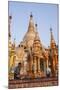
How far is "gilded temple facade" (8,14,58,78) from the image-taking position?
1789 millimetres

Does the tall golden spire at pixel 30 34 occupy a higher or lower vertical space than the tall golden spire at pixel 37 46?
higher

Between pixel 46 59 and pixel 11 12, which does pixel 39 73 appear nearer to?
pixel 46 59

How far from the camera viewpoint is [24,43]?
1.81 m

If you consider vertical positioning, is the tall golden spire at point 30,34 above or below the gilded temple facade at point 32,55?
above

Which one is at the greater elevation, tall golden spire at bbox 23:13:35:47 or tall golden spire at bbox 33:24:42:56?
tall golden spire at bbox 23:13:35:47

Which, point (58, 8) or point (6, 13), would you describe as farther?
point (58, 8)

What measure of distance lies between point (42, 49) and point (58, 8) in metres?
0.38

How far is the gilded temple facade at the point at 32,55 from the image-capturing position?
5.87ft

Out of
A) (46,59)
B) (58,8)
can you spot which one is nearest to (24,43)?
(46,59)

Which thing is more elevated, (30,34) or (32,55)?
(30,34)

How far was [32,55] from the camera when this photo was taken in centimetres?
183

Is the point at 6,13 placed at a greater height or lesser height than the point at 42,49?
greater

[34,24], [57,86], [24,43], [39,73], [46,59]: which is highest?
[34,24]

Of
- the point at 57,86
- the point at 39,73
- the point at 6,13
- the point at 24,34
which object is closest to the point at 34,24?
the point at 24,34
